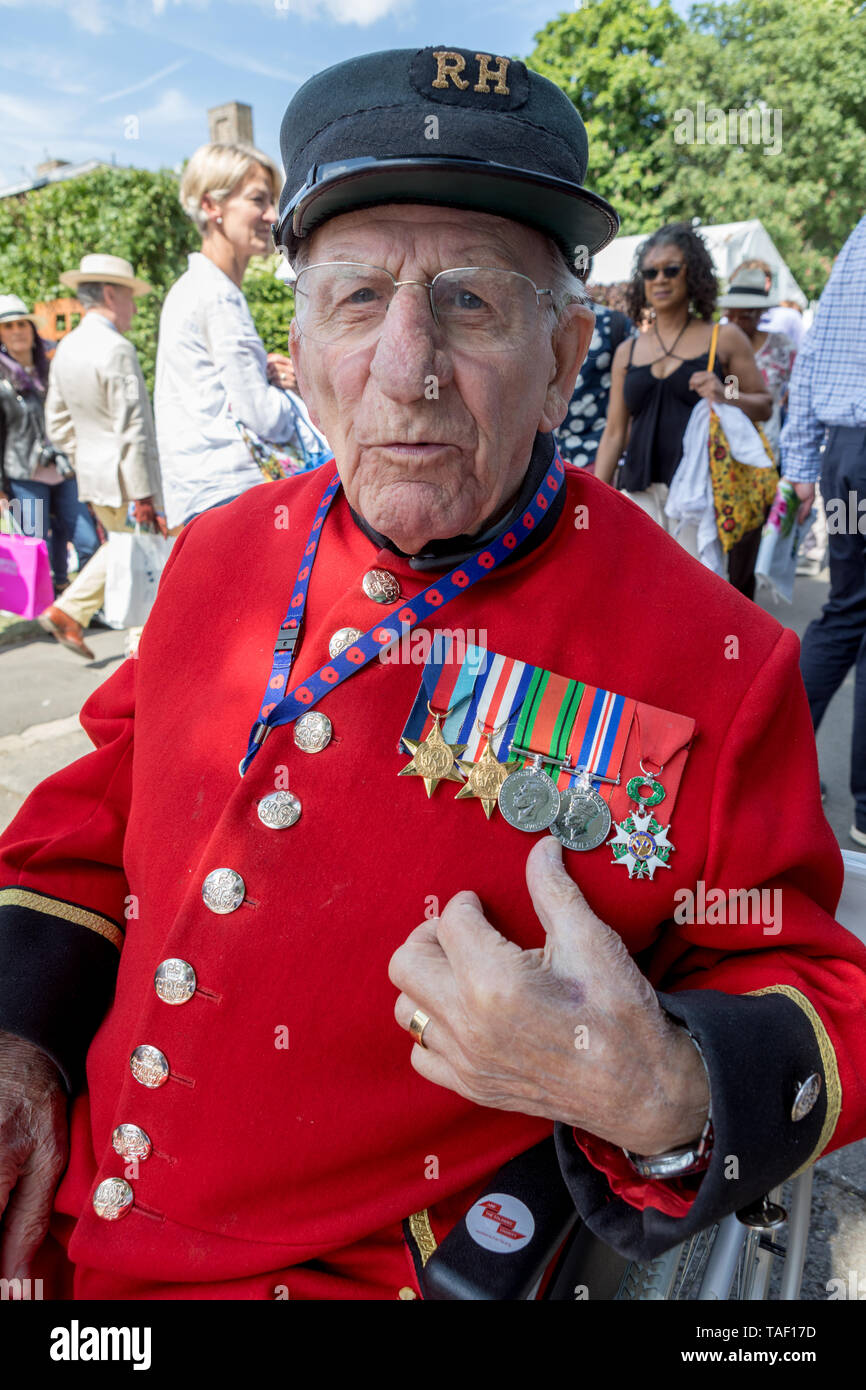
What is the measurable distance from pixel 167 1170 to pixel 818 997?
2.71ft

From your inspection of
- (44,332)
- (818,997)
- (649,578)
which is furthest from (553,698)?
(44,332)

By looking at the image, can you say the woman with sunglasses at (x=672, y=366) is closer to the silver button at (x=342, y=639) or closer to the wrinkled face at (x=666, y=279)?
the wrinkled face at (x=666, y=279)

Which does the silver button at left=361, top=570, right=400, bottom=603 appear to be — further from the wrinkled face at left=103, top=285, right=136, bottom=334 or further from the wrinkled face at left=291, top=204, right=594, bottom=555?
the wrinkled face at left=103, top=285, right=136, bottom=334

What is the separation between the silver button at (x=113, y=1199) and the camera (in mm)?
1190

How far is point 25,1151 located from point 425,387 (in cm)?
116

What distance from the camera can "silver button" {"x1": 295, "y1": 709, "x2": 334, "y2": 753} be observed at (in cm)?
122

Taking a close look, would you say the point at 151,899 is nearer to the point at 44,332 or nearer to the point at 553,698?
the point at 553,698

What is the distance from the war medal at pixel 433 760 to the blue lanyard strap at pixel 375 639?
136 mm

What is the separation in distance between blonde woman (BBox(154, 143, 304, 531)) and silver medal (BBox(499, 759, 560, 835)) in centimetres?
265

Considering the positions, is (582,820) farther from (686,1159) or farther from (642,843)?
(686,1159)

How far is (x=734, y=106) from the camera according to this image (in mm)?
26797

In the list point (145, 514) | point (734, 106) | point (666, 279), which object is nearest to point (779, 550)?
point (666, 279)

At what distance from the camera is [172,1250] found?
1169 mm

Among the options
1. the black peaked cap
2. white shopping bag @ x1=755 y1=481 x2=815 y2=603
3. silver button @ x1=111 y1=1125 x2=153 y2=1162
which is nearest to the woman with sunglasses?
white shopping bag @ x1=755 y1=481 x2=815 y2=603
